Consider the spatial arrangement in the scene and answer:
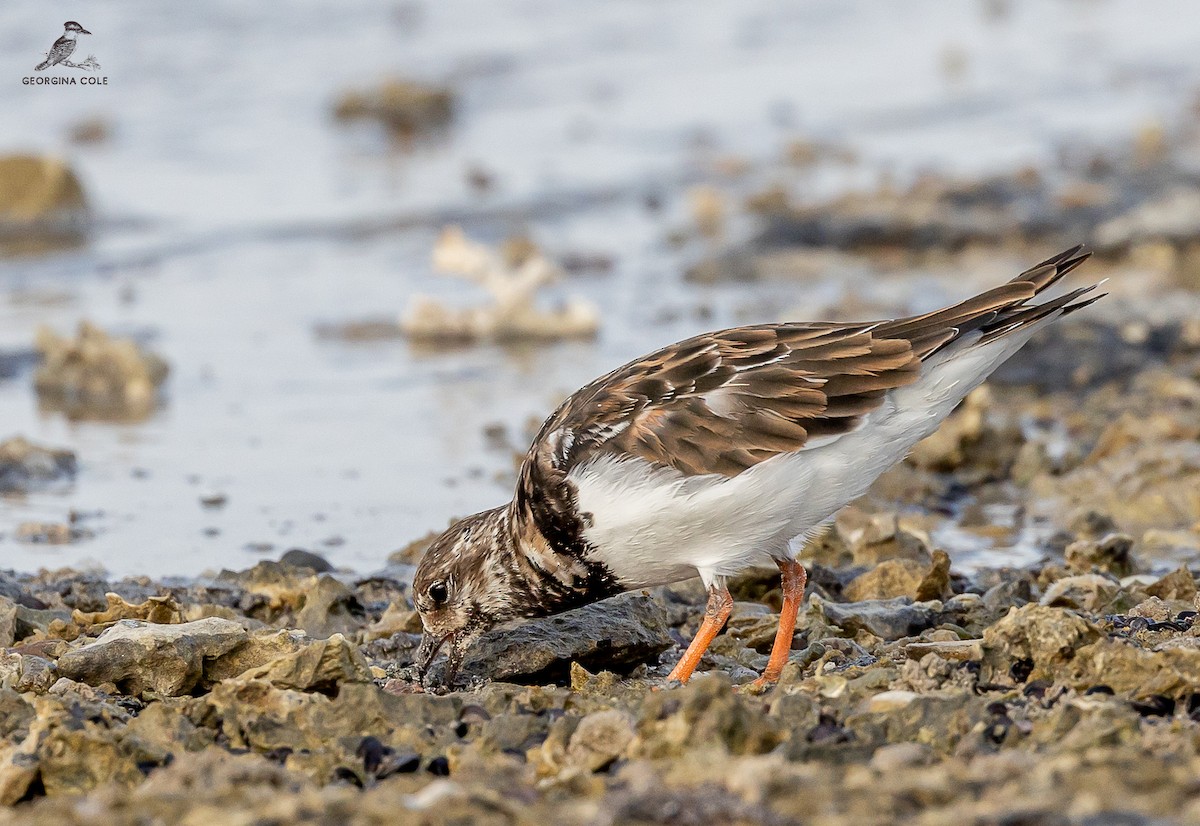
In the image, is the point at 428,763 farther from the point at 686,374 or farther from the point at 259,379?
the point at 259,379

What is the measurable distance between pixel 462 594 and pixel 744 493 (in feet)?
2.99

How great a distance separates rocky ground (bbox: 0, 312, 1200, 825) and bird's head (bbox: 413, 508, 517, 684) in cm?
8

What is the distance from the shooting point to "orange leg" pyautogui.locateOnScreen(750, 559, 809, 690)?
4391 mm

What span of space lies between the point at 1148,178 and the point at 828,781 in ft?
33.6

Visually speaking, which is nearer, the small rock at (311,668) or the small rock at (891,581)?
the small rock at (311,668)

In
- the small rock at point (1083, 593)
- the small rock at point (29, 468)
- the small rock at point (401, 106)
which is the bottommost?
the small rock at point (1083, 593)

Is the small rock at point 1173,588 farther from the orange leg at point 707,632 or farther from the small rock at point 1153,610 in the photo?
the orange leg at point 707,632

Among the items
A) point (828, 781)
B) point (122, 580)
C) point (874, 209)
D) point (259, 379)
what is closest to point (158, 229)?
point (259, 379)

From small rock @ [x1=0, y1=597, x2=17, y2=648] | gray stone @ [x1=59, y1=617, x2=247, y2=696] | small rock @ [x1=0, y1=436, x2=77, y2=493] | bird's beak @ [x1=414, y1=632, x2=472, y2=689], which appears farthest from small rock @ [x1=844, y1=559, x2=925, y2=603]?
small rock @ [x1=0, y1=436, x2=77, y2=493]

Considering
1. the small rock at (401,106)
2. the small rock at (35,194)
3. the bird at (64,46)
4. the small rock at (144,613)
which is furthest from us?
the small rock at (401,106)

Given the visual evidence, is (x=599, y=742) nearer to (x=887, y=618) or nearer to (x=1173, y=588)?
(x=887, y=618)

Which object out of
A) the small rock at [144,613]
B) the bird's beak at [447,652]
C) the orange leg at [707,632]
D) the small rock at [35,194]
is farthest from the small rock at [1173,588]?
the small rock at [35,194]

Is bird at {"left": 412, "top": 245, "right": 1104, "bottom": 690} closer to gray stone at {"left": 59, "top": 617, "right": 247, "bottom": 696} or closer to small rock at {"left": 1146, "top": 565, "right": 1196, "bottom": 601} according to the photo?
gray stone at {"left": 59, "top": 617, "right": 247, "bottom": 696}

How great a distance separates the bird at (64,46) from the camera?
47.3ft
